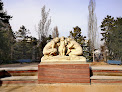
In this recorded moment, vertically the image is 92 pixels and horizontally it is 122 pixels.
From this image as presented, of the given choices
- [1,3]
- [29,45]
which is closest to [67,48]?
[1,3]

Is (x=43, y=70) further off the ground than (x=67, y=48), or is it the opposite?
(x=67, y=48)

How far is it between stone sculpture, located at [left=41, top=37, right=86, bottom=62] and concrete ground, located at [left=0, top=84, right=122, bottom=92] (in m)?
1.05

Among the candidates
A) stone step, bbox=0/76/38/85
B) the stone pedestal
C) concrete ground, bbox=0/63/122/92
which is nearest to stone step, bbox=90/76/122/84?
concrete ground, bbox=0/63/122/92

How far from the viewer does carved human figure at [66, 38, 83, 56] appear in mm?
4877

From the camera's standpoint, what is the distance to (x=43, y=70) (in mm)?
4480

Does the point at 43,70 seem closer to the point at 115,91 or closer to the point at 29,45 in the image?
the point at 115,91

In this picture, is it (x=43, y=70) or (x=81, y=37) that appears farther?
(x=81, y=37)

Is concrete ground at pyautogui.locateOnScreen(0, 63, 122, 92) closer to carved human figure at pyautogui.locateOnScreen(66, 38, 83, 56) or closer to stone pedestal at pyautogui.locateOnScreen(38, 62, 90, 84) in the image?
stone pedestal at pyautogui.locateOnScreen(38, 62, 90, 84)

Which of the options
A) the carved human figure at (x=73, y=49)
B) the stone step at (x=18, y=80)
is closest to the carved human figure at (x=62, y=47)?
the carved human figure at (x=73, y=49)

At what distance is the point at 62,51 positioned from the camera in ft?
16.9

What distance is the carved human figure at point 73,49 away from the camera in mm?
4877

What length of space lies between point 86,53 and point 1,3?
14.9 m

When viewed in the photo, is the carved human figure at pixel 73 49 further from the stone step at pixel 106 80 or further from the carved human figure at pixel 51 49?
the stone step at pixel 106 80

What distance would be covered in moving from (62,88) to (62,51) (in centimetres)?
174
